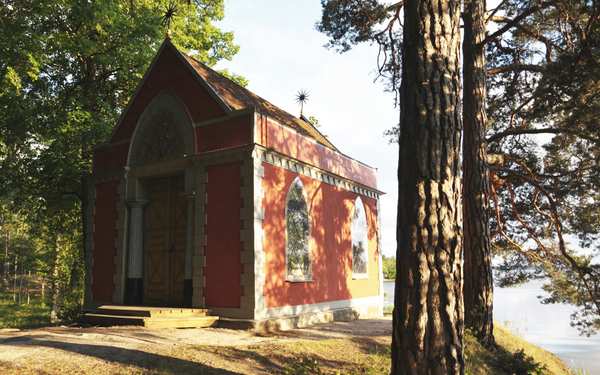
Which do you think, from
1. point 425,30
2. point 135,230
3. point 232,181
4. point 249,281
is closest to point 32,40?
point 135,230

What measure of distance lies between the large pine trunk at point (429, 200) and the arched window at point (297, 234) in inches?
260

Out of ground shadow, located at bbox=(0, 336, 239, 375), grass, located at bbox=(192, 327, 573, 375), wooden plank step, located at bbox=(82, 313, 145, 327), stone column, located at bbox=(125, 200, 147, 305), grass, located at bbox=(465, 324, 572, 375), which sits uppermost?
stone column, located at bbox=(125, 200, 147, 305)

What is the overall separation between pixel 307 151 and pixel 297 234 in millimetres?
2478

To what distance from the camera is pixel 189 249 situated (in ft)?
37.0

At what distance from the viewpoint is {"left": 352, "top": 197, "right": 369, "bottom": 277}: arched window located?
1520 cm

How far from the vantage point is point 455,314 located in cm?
499

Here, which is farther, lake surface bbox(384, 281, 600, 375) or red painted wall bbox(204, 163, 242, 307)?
lake surface bbox(384, 281, 600, 375)

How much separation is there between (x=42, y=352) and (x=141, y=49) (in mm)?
13734

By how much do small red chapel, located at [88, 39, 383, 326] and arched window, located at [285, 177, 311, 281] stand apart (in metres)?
0.03

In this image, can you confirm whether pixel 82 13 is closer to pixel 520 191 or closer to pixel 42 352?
pixel 42 352

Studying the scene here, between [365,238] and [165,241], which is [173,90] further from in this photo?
[365,238]

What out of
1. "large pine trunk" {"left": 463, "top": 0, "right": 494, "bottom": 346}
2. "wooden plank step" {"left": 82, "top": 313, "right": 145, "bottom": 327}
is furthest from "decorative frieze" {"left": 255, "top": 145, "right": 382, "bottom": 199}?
"wooden plank step" {"left": 82, "top": 313, "right": 145, "bottom": 327}

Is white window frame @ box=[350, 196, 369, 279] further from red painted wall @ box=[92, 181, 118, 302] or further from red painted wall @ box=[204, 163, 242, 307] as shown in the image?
red painted wall @ box=[92, 181, 118, 302]

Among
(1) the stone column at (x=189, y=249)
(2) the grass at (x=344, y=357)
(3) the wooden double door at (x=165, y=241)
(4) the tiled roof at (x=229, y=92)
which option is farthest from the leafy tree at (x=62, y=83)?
(2) the grass at (x=344, y=357)
